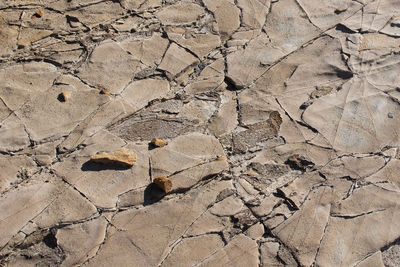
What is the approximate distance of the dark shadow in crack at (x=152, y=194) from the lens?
7.89 ft

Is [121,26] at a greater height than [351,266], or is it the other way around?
[121,26]

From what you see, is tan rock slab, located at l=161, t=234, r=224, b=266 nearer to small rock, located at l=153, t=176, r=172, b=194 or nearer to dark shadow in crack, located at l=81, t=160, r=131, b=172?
small rock, located at l=153, t=176, r=172, b=194

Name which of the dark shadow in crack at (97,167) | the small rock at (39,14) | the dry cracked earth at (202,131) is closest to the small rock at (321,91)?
the dry cracked earth at (202,131)

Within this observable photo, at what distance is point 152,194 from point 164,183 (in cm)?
7

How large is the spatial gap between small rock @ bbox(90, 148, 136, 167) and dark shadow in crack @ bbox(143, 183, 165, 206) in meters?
0.15

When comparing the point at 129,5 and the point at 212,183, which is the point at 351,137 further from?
the point at 129,5

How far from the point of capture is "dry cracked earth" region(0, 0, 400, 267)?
90.6 inches

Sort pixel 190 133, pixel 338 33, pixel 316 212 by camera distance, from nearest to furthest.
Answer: pixel 316 212 → pixel 190 133 → pixel 338 33

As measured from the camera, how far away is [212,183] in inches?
98.6

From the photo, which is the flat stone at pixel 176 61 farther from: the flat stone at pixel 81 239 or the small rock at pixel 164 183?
the flat stone at pixel 81 239

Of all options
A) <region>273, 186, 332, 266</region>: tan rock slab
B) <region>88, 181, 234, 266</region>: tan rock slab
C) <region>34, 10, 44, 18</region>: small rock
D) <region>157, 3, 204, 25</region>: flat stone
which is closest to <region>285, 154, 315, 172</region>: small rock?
<region>273, 186, 332, 266</region>: tan rock slab

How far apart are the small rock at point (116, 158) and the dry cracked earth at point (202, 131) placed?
29 mm

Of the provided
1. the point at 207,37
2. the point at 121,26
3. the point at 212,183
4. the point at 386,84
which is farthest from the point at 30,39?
the point at 386,84

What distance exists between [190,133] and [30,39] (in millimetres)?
1064
